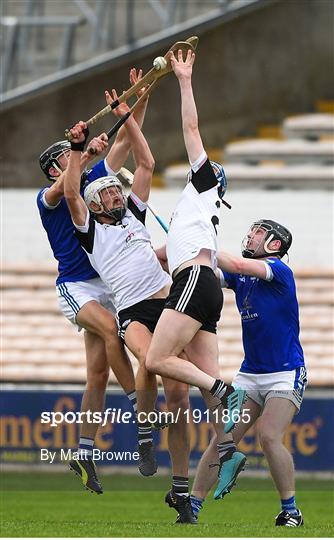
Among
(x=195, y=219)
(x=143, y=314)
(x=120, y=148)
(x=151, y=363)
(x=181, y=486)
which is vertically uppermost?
(x=120, y=148)

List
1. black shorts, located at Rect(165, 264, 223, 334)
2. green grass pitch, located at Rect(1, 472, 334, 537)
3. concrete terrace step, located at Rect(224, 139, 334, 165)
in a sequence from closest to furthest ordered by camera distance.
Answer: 1. black shorts, located at Rect(165, 264, 223, 334)
2. green grass pitch, located at Rect(1, 472, 334, 537)
3. concrete terrace step, located at Rect(224, 139, 334, 165)

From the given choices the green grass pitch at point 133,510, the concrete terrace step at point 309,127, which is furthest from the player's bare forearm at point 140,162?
the concrete terrace step at point 309,127

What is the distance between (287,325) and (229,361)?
5887mm

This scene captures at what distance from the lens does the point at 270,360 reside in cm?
938

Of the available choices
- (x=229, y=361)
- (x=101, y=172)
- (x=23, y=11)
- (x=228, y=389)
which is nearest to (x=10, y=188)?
(x=23, y=11)

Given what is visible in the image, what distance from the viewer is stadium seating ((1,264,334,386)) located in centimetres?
1517

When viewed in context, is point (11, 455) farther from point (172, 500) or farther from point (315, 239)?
point (172, 500)

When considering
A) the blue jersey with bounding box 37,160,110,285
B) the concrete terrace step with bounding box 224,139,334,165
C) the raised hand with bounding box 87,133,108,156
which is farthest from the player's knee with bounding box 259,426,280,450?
the concrete terrace step with bounding box 224,139,334,165

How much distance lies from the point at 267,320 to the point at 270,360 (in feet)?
0.80

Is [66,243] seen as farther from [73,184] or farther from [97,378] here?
[97,378]

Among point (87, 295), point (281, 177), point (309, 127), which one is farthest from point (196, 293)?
Answer: point (309, 127)

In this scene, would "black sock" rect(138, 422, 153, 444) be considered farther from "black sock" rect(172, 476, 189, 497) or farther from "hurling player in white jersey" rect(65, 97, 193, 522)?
"black sock" rect(172, 476, 189, 497)

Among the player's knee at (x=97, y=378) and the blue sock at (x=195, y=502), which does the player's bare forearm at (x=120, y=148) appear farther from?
the blue sock at (x=195, y=502)

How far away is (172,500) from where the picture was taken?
30.0 feet
